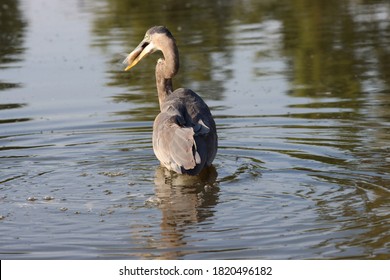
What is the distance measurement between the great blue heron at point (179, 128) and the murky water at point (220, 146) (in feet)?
0.91

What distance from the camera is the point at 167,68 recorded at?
38.6 ft

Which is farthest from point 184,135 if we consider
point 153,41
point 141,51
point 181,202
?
point 141,51

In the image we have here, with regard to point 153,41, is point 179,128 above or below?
below

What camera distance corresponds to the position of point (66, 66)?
17688 millimetres

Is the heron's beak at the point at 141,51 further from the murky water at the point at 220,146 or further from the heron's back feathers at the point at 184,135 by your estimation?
the heron's back feathers at the point at 184,135

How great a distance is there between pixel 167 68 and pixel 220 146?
3.67ft

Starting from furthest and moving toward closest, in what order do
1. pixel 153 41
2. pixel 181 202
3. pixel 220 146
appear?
pixel 153 41 < pixel 220 146 < pixel 181 202

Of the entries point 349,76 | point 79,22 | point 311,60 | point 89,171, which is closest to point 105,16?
point 79,22

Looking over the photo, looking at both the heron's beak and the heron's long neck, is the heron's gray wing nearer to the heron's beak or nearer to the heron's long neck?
the heron's long neck

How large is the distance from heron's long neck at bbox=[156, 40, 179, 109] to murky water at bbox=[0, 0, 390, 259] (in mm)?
685

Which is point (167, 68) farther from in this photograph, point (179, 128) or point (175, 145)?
point (175, 145)

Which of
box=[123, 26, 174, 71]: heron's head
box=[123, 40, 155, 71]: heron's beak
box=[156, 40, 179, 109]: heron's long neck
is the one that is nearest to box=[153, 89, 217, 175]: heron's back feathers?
A: box=[156, 40, 179, 109]: heron's long neck

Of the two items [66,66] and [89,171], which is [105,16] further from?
[89,171]

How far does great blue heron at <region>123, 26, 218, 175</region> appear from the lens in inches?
384
